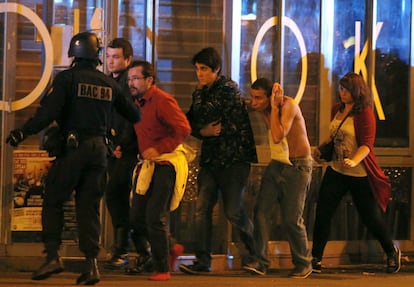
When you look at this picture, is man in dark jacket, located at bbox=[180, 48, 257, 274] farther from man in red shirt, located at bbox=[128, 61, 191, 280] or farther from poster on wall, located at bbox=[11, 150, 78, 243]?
poster on wall, located at bbox=[11, 150, 78, 243]

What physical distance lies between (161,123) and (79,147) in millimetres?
886

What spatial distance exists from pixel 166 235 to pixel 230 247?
4.08 feet

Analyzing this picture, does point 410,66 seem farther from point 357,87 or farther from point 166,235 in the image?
point 166,235

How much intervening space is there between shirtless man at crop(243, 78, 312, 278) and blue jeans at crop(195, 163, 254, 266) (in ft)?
0.43

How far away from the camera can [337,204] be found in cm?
823

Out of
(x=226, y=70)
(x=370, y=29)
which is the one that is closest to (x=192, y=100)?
(x=226, y=70)

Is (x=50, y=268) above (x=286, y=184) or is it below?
below

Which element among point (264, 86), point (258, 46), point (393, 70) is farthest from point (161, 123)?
point (393, 70)

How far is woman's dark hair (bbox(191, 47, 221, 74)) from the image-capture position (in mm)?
7723

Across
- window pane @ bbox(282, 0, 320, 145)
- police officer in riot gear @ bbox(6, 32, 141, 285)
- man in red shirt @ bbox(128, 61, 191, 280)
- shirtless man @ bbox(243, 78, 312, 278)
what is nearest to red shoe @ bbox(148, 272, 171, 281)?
man in red shirt @ bbox(128, 61, 191, 280)

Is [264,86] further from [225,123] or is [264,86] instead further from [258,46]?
[258,46]

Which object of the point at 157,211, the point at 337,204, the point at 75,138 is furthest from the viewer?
the point at 337,204

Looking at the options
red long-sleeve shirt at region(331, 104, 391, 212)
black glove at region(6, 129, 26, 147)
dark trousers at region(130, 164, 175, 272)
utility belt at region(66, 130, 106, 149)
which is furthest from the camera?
red long-sleeve shirt at region(331, 104, 391, 212)

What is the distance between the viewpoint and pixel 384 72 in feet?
29.7
